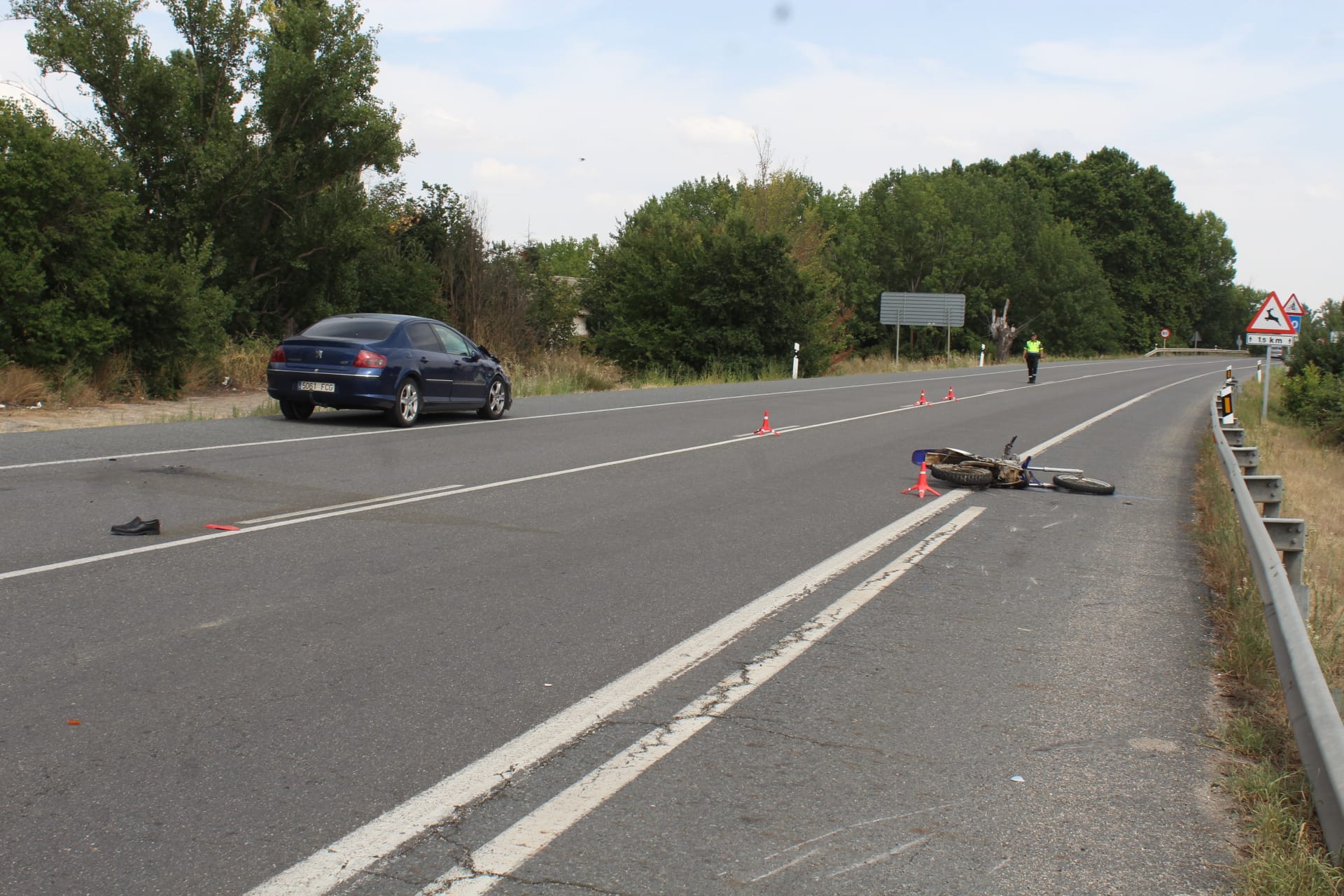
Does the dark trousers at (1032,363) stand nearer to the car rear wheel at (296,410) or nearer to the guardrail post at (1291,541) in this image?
the car rear wheel at (296,410)

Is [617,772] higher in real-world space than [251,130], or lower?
lower

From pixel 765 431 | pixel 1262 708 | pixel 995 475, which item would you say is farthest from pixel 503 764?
pixel 765 431

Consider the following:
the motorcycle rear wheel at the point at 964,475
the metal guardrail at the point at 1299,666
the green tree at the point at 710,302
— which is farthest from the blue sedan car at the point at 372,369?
the green tree at the point at 710,302

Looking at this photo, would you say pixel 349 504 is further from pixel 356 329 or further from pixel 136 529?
pixel 356 329

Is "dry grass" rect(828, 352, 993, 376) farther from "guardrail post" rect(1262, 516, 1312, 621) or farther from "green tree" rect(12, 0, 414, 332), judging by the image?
"guardrail post" rect(1262, 516, 1312, 621)

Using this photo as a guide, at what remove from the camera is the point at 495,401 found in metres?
17.5

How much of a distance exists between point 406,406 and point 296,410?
1.60m

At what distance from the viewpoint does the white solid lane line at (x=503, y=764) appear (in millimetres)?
3154

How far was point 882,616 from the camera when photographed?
6.21 m

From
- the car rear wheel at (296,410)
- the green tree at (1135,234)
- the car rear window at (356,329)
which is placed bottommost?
the car rear wheel at (296,410)

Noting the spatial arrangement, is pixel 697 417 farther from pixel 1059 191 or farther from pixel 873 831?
pixel 1059 191

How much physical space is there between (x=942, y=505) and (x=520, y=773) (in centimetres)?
711

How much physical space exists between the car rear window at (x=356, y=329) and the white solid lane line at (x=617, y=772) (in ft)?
34.5

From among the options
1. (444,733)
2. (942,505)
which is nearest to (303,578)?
(444,733)
